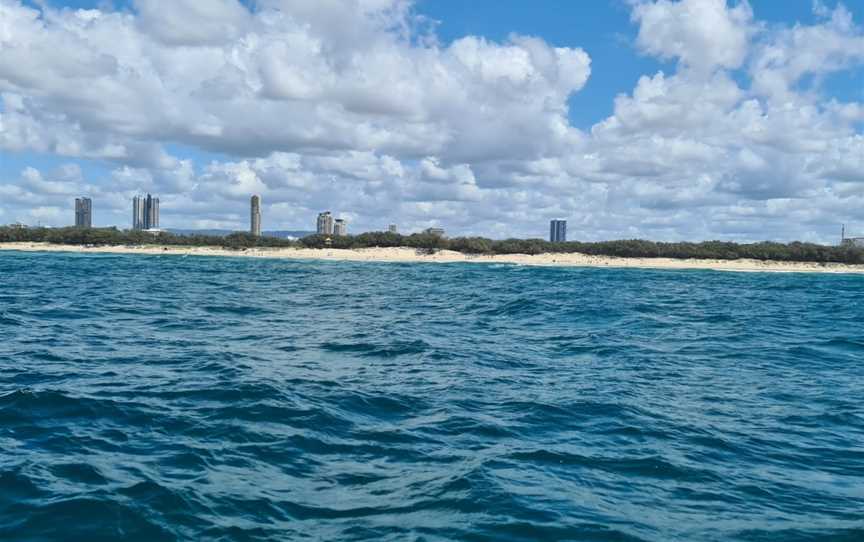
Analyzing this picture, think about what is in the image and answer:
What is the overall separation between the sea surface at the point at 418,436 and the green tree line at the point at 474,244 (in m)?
128

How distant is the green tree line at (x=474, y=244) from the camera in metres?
142

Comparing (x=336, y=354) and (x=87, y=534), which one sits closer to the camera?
(x=87, y=534)

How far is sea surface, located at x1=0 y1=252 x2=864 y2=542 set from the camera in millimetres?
7656

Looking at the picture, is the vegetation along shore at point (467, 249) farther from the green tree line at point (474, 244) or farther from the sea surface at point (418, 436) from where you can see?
the sea surface at point (418, 436)

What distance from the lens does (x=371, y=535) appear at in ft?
23.5

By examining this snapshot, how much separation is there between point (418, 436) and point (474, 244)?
464 ft

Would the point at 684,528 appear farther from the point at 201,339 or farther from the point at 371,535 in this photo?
the point at 201,339

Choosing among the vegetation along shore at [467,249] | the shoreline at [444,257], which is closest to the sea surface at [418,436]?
the shoreline at [444,257]

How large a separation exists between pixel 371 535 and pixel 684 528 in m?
3.64

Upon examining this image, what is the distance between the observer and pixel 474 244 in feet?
498

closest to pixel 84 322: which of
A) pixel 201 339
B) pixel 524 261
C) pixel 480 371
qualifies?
pixel 201 339

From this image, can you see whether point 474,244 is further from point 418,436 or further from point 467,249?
point 418,436

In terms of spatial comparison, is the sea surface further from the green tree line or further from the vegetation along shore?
the green tree line

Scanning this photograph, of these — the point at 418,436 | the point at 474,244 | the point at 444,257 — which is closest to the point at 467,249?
the point at 474,244
